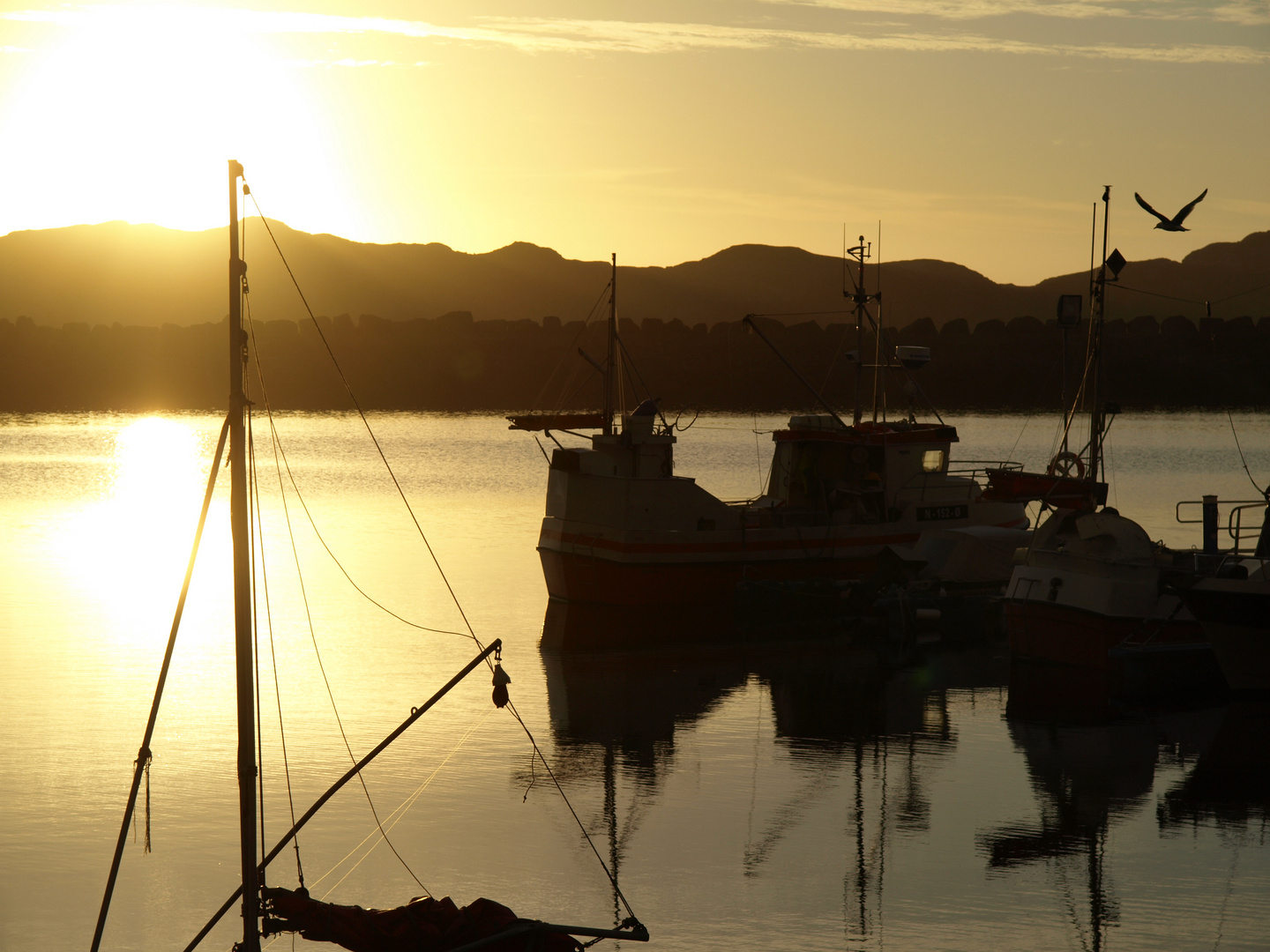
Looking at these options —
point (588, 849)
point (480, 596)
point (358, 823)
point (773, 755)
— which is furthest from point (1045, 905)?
point (480, 596)

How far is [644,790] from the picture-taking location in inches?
949

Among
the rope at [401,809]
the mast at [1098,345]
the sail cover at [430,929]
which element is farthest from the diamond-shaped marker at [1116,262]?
the sail cover at [430,929]

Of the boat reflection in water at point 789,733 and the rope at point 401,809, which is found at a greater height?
the boat reflection in water at point 789,733

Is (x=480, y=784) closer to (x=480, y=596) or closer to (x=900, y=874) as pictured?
(x=900, y=874)

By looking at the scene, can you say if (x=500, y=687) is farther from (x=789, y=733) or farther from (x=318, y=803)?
(x=789, y=733)

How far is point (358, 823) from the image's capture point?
2219 centimetres

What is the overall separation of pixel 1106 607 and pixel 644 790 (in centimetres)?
1312

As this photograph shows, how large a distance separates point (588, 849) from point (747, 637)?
1827 cm

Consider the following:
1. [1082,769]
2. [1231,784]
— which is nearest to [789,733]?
[1082,769]

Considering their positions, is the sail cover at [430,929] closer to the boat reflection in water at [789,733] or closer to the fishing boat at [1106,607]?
the boat reflection in water at [789,733]

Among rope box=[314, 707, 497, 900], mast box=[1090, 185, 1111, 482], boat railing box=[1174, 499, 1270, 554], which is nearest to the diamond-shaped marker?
mast box=[1090, 185, 1111, 482]

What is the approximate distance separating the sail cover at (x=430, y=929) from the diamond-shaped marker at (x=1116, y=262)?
27017mm

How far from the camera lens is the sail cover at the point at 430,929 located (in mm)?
14961

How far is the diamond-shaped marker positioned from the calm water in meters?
10.9
